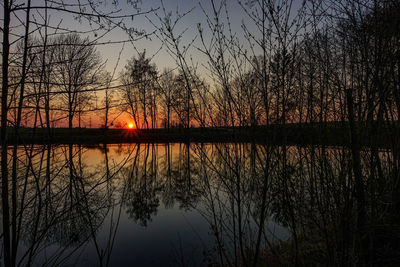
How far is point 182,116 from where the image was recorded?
7.06ft

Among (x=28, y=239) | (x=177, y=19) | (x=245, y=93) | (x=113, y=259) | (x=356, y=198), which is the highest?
(x=177, y=19)

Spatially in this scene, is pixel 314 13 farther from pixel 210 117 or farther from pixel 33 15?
pixel 33 15

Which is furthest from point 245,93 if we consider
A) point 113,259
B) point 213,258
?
point 113,259

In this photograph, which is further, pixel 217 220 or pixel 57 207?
pixel 217 220

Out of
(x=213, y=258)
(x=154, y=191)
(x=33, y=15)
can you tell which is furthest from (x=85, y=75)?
(x=154, y=191)

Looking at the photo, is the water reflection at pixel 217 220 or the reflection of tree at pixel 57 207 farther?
the water reflection at pixel 217 220

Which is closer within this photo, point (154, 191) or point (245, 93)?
point (245, 93)

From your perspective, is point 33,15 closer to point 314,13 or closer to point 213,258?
point 314,13

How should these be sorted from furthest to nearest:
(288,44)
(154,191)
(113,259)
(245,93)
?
(154,191) < (113,259) < (245,93) < (288,44)

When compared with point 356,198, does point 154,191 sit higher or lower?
lower

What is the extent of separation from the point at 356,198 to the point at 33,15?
9.32ft

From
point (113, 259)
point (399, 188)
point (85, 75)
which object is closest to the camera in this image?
point (85, 75)

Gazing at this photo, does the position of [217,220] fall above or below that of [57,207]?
below

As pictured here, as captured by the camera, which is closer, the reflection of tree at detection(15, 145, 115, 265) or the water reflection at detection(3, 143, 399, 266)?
the reflection of tree at detection(15, 145, 115, 265)
